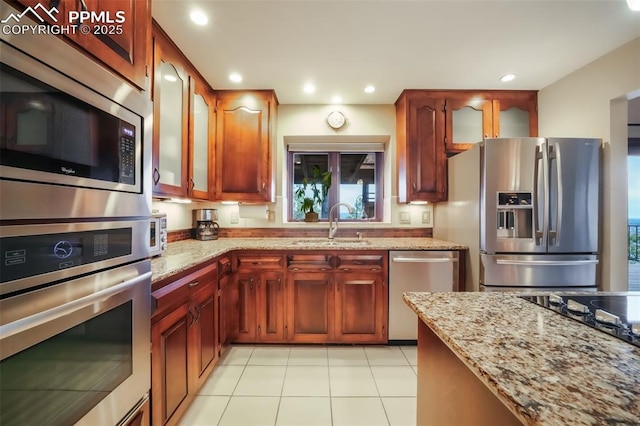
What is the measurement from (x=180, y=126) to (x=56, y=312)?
1.64 meters

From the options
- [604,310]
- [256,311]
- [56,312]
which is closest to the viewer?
[56,312]

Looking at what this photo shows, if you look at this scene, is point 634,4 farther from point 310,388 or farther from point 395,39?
point 310,388

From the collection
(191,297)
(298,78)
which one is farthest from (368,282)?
(298,78)

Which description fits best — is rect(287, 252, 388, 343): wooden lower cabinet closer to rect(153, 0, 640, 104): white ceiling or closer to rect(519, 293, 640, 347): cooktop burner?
rect(519, 293, 640, 347): cooktop burner

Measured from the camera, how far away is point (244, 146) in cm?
260

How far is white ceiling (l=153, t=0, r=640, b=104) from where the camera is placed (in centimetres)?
159

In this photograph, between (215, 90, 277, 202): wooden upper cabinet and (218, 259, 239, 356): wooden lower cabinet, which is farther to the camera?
(215, 90, 277, 202): wooden upper cabinet

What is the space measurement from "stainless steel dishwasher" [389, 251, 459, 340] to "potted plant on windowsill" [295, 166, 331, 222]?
1085 millimetres

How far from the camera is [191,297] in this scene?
1547 mm

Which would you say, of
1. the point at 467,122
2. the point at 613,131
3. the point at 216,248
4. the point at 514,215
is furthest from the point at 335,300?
the point at 613,131

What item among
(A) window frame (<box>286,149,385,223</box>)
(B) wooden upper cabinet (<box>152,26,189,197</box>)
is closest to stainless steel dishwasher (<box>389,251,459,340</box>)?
(A) window frame (<box>286,149,385,223</box>)

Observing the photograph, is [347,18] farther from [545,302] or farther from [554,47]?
[545,302]

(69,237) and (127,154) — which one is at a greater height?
(127,154)

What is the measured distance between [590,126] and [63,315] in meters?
3.30
